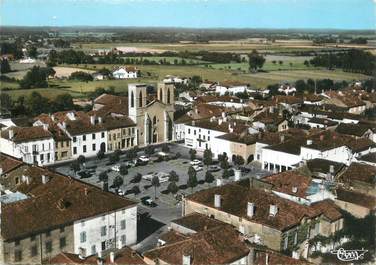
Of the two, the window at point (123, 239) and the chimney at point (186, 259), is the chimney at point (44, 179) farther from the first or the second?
the chimney at point (186, 259)

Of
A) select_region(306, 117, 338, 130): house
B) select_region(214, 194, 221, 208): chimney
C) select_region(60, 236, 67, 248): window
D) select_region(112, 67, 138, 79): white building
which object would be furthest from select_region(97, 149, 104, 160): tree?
select_region(112, 67, 138, 79): white building

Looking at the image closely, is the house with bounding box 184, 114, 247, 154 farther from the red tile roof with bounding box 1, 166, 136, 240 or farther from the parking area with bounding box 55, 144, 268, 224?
the red tile roof with bounding box 1, 166, 136, 240

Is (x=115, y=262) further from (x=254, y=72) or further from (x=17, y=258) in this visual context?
(x=254, y=72)

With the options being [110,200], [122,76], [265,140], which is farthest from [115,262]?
[122,76]

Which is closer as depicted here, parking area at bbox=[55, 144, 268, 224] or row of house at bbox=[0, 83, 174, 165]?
parking area at bbox=[55, 144, 268, 224]

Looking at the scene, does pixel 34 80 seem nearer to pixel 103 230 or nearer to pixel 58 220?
pixel 103 230

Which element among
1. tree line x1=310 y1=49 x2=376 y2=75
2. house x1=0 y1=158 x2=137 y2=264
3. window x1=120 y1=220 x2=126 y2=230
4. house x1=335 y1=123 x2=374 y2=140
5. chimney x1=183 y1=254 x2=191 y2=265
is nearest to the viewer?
chimney x1=183 y1=254 x2=191 y2=265
